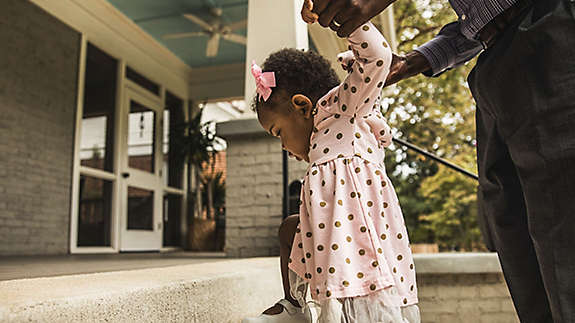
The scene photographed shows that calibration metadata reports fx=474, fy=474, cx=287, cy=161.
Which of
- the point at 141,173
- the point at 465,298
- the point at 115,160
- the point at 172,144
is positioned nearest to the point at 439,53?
the point at 465,298

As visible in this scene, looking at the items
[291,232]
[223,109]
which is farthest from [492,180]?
[223,109]

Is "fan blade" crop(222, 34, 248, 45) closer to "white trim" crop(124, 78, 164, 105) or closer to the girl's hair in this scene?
"white trim" crop(124, 78, 164, 105)

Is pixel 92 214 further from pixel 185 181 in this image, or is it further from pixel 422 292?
pixel 422 292

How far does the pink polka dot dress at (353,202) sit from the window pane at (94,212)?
17.2 feet

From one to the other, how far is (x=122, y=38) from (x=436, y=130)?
192 inches

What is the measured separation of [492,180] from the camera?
79 cm

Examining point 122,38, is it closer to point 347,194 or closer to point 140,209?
point 140,209

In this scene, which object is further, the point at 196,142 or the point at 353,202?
the point at 196,142

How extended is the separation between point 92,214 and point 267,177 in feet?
12.1

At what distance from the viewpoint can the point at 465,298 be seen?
2586 millimetres

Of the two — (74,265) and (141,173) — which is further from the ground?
(141,173)

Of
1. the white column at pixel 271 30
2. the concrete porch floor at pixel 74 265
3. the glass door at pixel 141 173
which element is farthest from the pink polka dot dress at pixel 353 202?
the glass door at pixel 141 173

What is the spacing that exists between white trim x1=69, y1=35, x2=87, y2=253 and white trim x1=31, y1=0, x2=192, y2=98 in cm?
28

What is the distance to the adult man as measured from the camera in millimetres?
619
